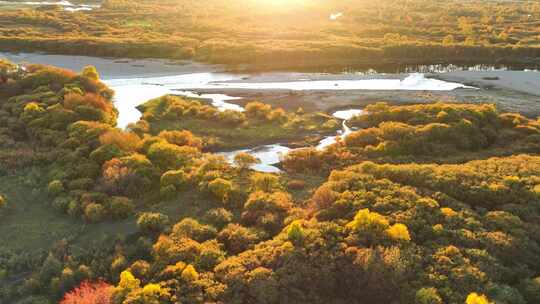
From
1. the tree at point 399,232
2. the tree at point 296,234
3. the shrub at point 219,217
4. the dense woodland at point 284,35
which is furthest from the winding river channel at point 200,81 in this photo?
the tree at point 296,234

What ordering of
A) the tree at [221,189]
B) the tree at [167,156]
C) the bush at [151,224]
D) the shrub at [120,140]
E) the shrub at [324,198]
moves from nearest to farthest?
the shrub at [324,198] → the bush at [151,224] → the tree at [221,189] → the tree at [167,156] → the shrub at [120,140]

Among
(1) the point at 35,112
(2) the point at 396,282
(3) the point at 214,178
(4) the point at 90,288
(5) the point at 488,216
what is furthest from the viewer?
(1) the point at 35,112

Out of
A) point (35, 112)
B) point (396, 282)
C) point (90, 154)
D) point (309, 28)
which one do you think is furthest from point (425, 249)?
point (309, 28)

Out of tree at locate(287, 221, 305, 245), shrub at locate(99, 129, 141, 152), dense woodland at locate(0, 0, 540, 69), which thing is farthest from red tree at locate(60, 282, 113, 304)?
dense woodland at locate(0, 0, 540, 69)

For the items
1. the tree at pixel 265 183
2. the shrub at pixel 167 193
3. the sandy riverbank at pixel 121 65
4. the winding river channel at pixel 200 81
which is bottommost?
the shrub at pixel 167 193

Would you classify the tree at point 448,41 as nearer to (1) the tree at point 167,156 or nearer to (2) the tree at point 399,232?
(1) the tree at point 167,156

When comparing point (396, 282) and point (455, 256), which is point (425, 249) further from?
point (396, 282)

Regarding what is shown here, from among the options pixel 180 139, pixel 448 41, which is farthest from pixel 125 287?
pixel 448 41

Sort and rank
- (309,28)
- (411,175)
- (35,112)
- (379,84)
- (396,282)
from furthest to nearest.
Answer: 1. (309,28)
2. (379,84)
3. (35,112)
4. (411,175)
5. (396,282)
